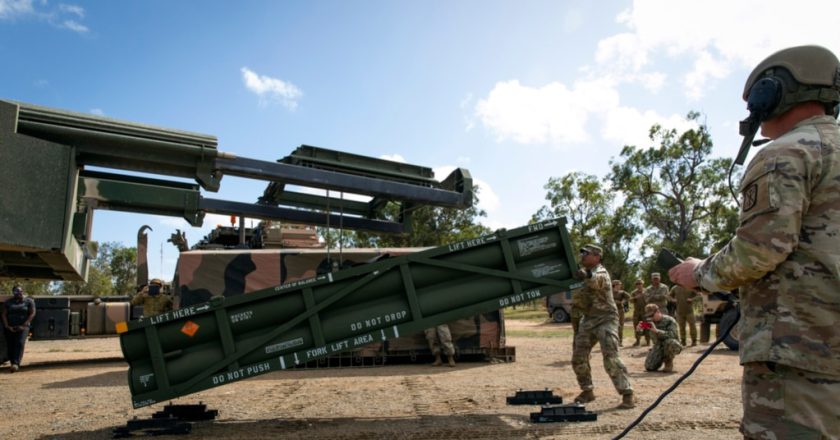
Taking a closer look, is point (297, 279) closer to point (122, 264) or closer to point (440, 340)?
point (440, 340)

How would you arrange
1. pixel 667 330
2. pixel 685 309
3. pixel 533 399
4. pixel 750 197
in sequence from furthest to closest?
pixel 685 309, pixel 667 330, pixel 533 399, pixel 750 197

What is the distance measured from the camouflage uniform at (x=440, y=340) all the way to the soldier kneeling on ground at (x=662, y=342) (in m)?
3.59

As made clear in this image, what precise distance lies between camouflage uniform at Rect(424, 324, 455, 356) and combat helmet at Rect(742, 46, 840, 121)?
964 centimetres

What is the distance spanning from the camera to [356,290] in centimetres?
608

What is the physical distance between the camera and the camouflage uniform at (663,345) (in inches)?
416

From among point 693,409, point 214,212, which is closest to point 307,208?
point 214,212

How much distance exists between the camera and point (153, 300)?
→ 12055 mm

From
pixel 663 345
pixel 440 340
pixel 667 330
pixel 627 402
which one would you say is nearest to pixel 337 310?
pixel 627 402

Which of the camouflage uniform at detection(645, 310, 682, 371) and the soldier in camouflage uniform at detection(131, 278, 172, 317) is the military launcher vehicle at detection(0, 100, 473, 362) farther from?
the camouflage uniform at detection(645, 310, 682, 371)

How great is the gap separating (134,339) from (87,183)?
2.51m

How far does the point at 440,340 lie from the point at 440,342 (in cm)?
6

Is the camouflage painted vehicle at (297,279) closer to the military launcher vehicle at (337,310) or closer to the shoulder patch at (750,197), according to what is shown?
the military launcher vehicle at (337,310)

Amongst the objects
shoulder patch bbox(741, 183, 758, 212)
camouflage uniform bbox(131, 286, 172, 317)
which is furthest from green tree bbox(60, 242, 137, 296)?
shoulder patch bbox(741, 183, 758, 212)

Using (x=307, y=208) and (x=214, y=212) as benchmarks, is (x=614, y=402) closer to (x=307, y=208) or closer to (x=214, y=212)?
(x=307, y=208)
